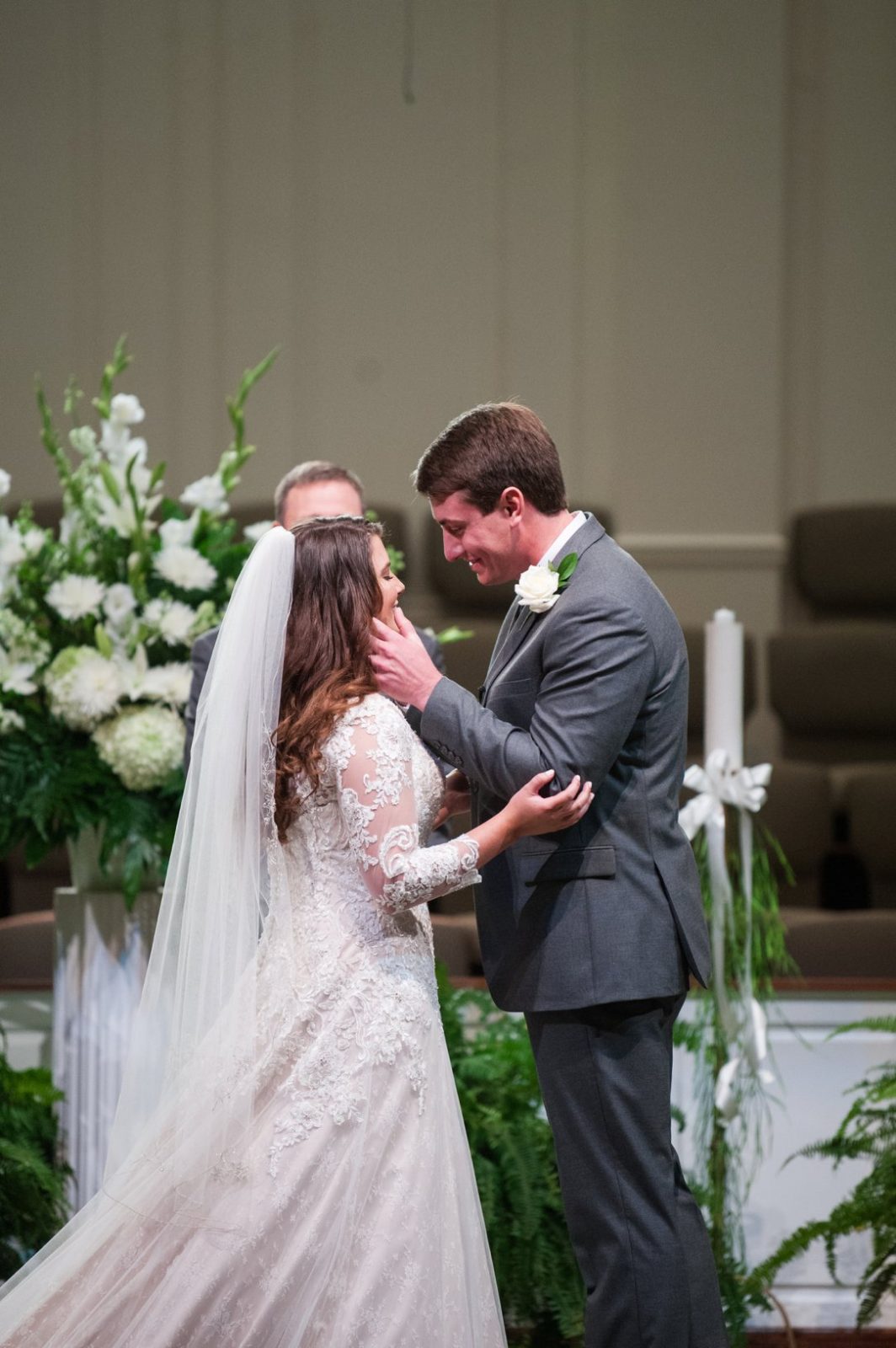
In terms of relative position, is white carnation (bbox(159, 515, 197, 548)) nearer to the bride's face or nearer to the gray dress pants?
the bride's face

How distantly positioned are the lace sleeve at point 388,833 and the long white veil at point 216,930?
0.13 meters

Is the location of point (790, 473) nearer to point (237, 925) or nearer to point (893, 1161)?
point (893, 1161)

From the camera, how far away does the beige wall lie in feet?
17.2

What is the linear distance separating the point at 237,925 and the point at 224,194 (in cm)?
376

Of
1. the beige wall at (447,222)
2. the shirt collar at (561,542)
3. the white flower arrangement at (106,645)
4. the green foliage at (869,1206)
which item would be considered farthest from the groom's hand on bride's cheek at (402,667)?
the beige wall at (447,222)

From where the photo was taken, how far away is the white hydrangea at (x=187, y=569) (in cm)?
283

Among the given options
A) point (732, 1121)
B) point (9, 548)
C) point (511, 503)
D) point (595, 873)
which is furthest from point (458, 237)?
point (595, 873)

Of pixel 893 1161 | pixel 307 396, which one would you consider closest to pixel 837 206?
pixel 307 396

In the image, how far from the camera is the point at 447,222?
5.29 m

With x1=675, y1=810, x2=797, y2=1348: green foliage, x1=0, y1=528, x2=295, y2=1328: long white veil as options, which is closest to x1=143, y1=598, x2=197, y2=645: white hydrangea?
x1=0, y1=528, x2=295, y2=1328: long white veil

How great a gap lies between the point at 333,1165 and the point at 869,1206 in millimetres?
970

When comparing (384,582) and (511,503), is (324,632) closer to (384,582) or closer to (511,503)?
(384,582)

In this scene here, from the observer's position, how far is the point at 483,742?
214cm

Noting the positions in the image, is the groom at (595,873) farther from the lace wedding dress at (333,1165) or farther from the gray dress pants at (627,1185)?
the lace wedding dress at (333,1165)
